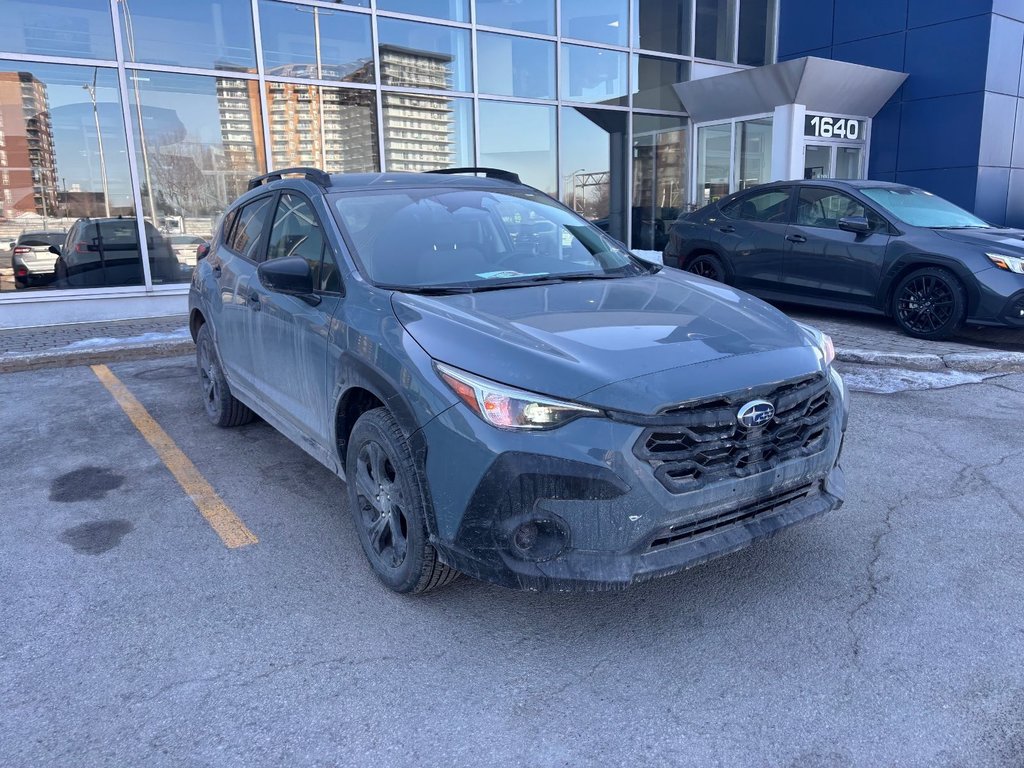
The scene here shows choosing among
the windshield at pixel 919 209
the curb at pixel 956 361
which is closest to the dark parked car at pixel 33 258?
the curb at pixel 956 361

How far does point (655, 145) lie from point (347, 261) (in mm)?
12474

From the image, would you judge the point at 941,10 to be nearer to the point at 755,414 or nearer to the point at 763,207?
the point at 763,207

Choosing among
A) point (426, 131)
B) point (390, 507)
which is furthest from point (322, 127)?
point (390, 507)

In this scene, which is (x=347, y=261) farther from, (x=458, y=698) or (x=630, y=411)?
(x=458, y=698)

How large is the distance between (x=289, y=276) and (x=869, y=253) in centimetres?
672

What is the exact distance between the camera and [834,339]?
807 centimetres

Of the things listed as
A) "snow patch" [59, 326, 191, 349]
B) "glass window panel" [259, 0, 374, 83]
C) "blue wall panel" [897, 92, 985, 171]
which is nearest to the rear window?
"snow patch" [59, 326, 191, 349]

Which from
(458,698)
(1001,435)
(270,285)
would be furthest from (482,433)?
(1001,435)

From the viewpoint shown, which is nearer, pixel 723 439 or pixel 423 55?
pixel 723 439

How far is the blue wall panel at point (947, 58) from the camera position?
13523mm

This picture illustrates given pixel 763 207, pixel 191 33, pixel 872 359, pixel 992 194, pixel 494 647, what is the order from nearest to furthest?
pixel 494 647, pixel 872 359, pixel 763 207, pixel 191 33, pixel 992 194

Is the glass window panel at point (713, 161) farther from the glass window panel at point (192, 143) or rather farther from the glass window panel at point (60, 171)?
the glass window panel at point (60, 171)

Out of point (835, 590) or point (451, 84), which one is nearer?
point (835, 590)

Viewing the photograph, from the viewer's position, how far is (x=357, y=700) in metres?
2.66
